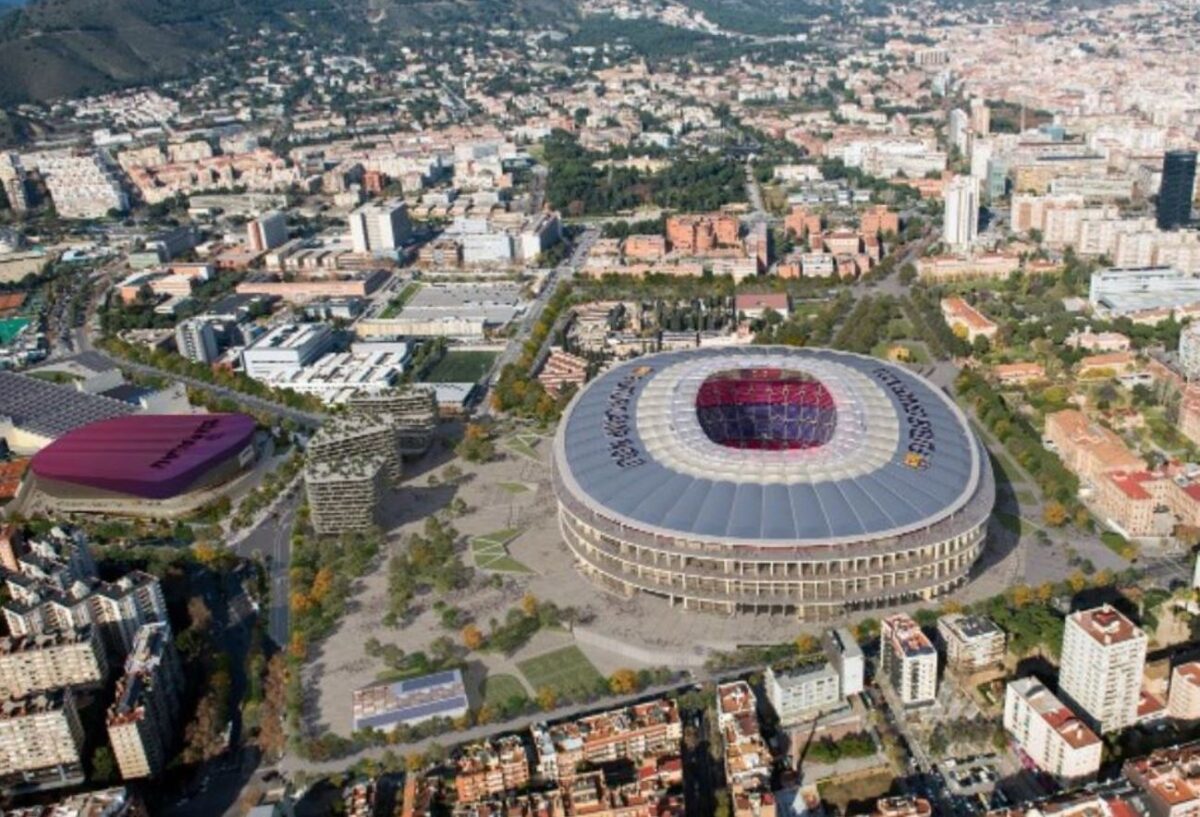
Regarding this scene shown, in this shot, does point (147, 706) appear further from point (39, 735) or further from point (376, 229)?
point (376, 229)

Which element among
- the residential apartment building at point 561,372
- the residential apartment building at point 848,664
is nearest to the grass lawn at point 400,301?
the residential apartment building at point 561,372

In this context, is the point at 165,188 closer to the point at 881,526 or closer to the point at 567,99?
the point at 567,99

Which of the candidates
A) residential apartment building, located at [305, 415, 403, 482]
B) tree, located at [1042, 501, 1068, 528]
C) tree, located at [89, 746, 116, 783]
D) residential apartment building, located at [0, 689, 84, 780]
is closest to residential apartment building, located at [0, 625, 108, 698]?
residential apartment building, located at [0, 689, 84, 780]

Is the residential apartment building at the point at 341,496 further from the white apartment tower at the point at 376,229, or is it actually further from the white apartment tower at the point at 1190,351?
the white apartment tower at the point at 376,229

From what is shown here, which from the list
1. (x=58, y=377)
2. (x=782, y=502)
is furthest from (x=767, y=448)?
(x=58, y=377)

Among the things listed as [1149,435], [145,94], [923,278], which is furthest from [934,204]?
[145,94]

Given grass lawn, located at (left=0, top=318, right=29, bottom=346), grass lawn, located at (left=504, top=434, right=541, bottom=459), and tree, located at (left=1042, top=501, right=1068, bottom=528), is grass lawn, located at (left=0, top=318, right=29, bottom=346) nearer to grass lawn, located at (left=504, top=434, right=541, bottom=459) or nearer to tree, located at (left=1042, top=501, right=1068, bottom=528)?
grass lawn, located at (left=504, top=434, right=541, bottom=459)
